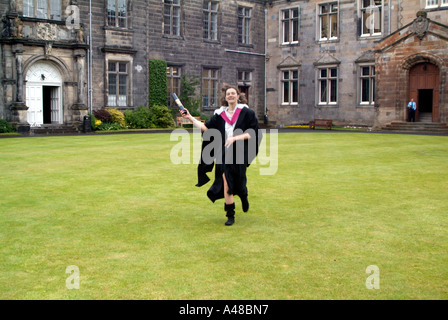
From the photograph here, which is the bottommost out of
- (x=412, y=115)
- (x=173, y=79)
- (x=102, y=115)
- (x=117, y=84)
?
(x=412, y=115)

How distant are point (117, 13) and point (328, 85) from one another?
1368 cm

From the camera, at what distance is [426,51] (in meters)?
28.5

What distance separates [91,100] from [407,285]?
26.5 m

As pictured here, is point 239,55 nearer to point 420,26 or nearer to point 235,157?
point 420,26

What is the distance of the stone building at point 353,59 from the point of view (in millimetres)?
28984

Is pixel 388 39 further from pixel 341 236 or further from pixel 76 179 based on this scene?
pixel 341 236

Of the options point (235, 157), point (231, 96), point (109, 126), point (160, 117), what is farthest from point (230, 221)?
point (160, 117)

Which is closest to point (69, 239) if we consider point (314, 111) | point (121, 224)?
point (121, 224)

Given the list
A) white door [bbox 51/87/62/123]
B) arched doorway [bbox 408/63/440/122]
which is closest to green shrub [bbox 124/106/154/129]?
white door [bbox 51/87/62/123]

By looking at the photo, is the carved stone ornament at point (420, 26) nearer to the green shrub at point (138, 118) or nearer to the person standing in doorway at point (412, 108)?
the person standing in doorway at point (412, 108)

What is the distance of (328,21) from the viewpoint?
34.9 metres

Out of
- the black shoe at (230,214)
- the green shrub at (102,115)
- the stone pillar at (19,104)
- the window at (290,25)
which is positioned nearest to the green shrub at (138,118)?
the green shrub at (102,115)

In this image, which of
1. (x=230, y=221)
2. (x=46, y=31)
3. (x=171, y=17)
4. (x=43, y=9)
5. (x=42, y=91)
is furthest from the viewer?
(x=171, y=17)

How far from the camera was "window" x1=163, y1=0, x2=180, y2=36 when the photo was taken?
3291 centimetres
